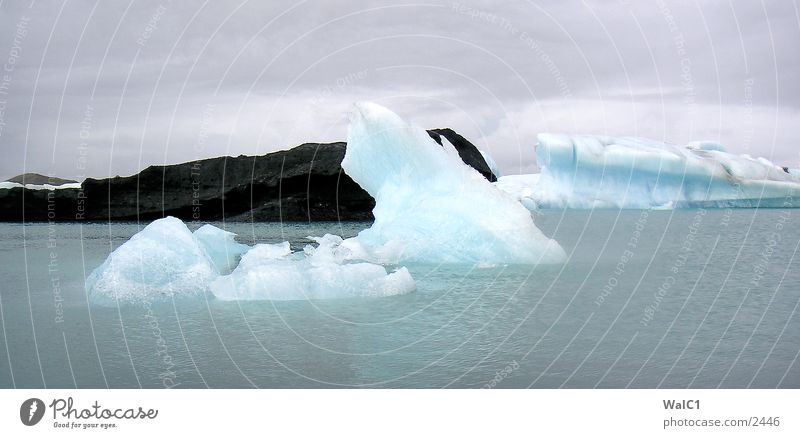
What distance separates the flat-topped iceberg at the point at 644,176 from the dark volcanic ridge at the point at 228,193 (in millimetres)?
5827

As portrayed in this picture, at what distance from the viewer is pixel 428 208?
43.1 feet

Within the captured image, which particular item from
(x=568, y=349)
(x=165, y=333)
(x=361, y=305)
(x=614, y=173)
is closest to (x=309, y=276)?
(x=361, y=305)

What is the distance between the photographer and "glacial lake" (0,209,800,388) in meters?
5.18

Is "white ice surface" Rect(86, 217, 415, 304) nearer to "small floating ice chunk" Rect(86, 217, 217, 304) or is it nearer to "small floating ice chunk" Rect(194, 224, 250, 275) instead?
"small floating ice chunk" Rect(86, 217, 217, 304)

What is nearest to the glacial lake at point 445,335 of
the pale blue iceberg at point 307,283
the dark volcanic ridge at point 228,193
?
the pale blue iceberg at point 307,283

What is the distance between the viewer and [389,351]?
596cm

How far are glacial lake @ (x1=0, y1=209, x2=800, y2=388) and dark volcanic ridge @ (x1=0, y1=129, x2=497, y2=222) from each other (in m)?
22.6

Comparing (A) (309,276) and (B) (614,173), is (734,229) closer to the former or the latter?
(B) (614,173)

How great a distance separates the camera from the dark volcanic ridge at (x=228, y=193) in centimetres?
3406

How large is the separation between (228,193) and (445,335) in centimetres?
3103
